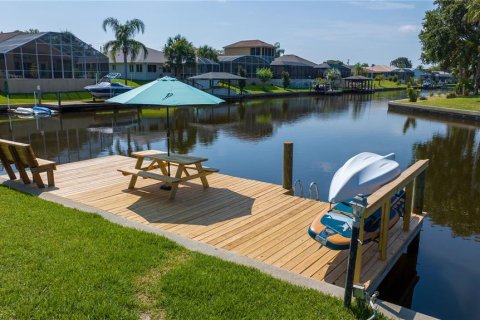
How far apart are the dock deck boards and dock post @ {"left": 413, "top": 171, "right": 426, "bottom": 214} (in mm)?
A: 243

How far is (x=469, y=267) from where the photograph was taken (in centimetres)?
669

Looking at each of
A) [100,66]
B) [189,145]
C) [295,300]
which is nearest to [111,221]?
[295,300]

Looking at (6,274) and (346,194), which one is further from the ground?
(346,194)

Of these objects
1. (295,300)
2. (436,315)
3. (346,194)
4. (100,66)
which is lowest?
(436,315)

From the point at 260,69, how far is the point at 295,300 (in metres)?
53.2

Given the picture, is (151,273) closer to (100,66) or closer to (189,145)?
(189,145)

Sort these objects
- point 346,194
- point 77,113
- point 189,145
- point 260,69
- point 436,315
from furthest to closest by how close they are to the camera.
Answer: point 260,69 < point 77,113 < point 189,145 < point 436,315 < point 346,194

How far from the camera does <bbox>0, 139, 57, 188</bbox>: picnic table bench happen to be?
23.9 feet

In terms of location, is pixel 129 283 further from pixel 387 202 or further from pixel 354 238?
pixel 387 202

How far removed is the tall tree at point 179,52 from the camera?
4550 centimetres

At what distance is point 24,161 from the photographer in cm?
743

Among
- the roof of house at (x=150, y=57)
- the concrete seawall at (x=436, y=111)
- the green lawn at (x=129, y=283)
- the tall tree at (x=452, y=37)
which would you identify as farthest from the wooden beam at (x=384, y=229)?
the roof of house at (x=150, y=57)

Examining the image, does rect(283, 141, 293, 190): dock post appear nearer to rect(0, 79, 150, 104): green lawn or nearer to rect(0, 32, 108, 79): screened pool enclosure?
rect(0, 79, 150, 104): green lawn

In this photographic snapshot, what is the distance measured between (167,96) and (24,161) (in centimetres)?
297
